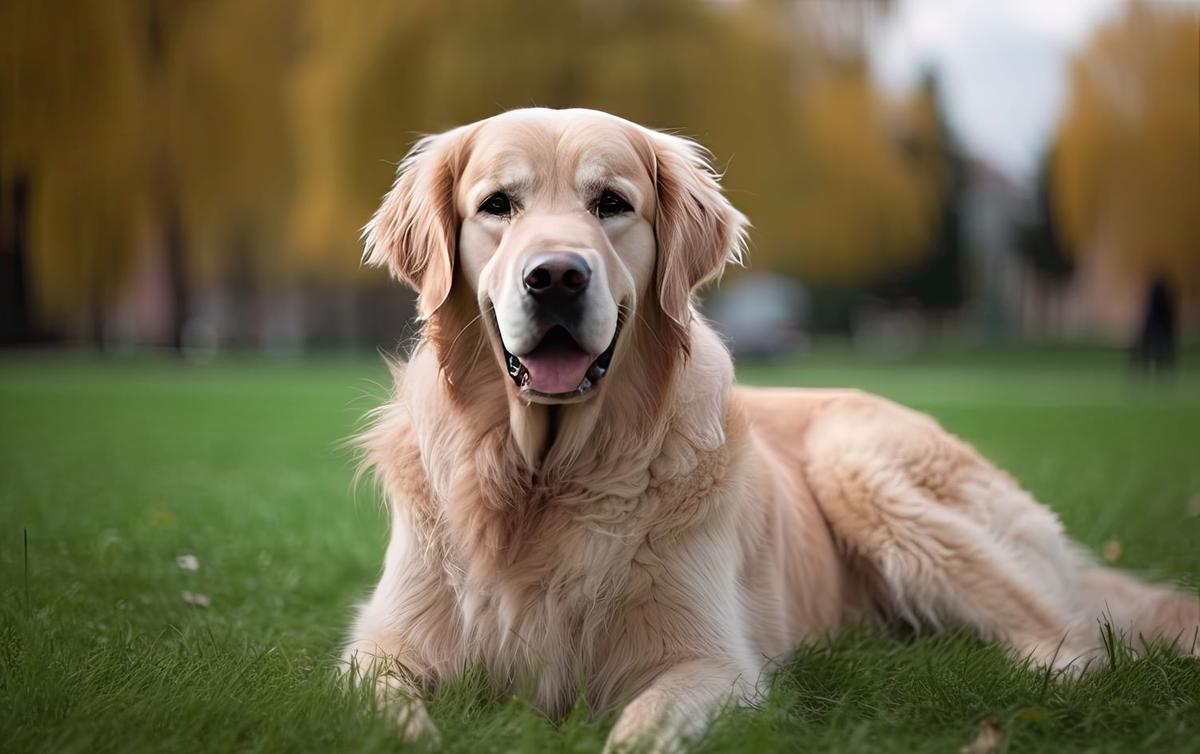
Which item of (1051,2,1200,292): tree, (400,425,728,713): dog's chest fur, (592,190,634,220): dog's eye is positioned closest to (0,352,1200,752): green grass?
(400,425,728,713): dog's chest fur

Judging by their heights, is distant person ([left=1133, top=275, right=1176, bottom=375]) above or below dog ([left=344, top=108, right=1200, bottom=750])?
below

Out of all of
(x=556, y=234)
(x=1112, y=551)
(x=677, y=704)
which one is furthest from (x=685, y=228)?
(x=1112, y=551)

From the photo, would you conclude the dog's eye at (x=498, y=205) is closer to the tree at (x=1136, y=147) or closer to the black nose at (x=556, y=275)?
the black nose at (x=556, y=275)

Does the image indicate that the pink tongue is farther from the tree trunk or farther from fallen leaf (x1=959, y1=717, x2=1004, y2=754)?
the tree trunk

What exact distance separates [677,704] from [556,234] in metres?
1.21

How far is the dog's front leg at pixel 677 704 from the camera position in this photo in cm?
238

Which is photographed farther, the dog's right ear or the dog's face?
the dog's right ear

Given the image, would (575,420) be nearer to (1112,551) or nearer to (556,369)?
(556,369)

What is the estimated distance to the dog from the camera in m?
2.87

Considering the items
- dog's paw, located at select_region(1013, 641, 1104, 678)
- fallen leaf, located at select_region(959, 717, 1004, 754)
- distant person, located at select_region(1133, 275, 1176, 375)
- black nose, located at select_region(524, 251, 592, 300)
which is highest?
black nose, located at select_region(524, 251, 592, 300)

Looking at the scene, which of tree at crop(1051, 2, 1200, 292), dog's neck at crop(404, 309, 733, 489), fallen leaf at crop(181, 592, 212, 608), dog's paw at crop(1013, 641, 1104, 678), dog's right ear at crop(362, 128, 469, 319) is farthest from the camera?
tree at crop(1051, 2, 1200, 292)

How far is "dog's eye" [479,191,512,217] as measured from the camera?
3.05 m

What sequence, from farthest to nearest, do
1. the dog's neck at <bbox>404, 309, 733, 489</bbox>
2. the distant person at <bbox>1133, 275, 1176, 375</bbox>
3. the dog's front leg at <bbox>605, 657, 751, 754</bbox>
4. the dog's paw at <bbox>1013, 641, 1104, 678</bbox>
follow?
the distant person at <bbox>1133, 275, 1176, 375</bbox>
the dog's paw at <bbox>1013, 641, 1104, 678</bbox>
the dog's neck at <bbox>404, 309, 733, 489</bbox>
the dog's front leg at <bbox>605, 657, 751, 754</bbox>

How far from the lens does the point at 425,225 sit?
127 inches
